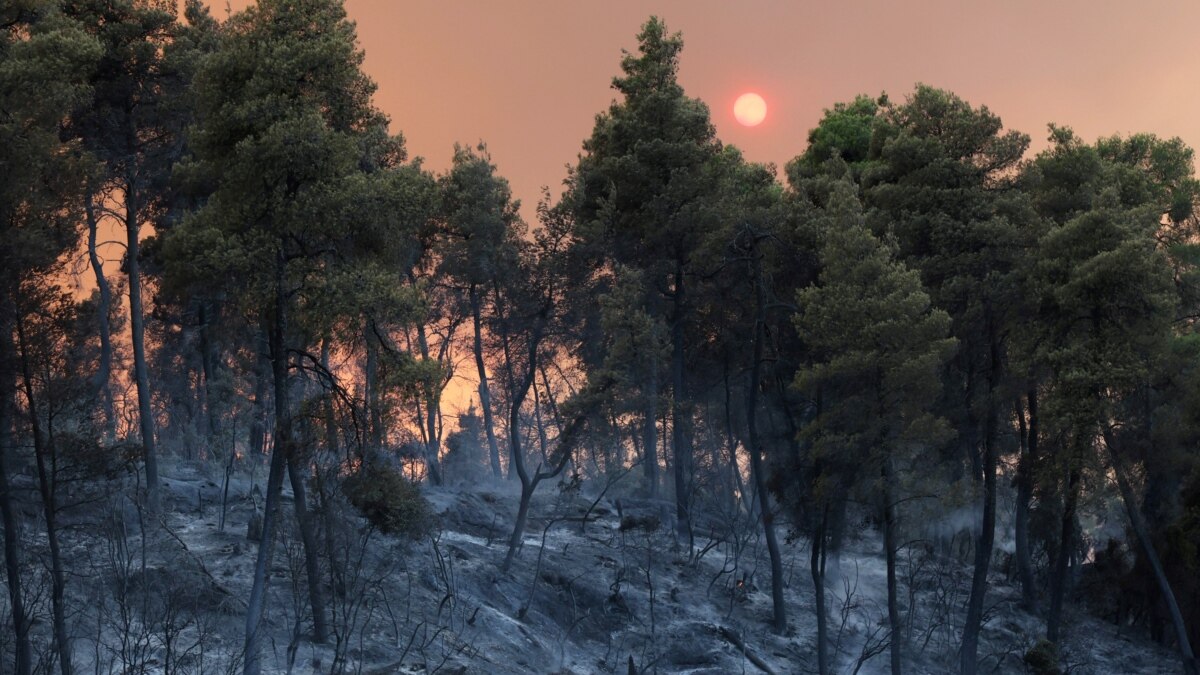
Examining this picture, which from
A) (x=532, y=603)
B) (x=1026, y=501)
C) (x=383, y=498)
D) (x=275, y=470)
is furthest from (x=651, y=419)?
(x=275, y=470)

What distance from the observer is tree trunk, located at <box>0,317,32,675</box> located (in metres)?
21.7

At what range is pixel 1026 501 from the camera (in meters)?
39.7

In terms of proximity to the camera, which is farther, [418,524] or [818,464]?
[818,464]

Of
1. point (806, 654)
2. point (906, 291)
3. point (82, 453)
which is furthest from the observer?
point (806, 654)

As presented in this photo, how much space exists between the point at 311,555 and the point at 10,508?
5.77m

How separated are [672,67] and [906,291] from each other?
13.0 m

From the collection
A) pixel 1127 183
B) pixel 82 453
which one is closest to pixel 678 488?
pixel 1127 183

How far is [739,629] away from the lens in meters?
36.2

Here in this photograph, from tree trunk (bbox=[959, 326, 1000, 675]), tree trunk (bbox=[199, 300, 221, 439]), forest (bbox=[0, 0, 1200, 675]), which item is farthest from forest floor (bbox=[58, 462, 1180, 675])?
tree trunk (bbox=[959, 326, 1000, 675])

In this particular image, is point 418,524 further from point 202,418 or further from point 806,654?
point 202,418

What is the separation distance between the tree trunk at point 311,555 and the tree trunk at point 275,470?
27.5 inches

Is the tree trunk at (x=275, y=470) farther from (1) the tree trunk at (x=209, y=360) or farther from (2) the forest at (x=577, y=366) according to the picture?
(1) the tree trunk at (x=209, y=360)

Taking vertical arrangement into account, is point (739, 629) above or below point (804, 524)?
below

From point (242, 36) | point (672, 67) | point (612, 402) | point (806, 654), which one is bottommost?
point (806, 654)
